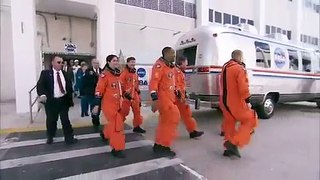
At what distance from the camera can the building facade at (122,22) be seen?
19.0 ft

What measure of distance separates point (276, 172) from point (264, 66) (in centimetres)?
372

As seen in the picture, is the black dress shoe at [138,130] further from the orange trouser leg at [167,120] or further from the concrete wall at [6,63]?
the concrete wall at [6,63]

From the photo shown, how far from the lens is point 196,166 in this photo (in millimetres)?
3670

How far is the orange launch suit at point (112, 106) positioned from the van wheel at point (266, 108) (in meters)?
4.19

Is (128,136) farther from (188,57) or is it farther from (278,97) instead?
(278,97)

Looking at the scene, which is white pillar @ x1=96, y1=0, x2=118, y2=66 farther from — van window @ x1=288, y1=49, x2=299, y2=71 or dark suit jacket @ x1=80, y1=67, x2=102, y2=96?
van window @ x1=288, y1=49, x2=299, y2=71

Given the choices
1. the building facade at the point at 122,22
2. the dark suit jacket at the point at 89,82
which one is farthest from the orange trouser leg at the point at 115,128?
the dark suit jacket at the point at 89,82

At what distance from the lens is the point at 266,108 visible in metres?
6.96

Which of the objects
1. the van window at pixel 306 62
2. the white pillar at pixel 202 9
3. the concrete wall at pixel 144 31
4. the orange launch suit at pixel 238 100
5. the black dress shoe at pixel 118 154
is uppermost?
the white pillar at pixel 202 9

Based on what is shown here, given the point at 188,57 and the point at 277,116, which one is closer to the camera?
the point at 188,57

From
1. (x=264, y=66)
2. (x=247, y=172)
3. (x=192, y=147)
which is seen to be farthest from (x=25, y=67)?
(x=264, y=66)

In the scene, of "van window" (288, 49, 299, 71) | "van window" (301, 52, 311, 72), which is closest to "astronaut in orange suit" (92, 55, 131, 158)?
"van window" (288, 49, 299, 71)

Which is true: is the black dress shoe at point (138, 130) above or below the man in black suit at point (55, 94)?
below

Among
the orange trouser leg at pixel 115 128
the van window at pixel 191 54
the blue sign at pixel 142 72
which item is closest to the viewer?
the orange trouser leg at pixel 115 128
